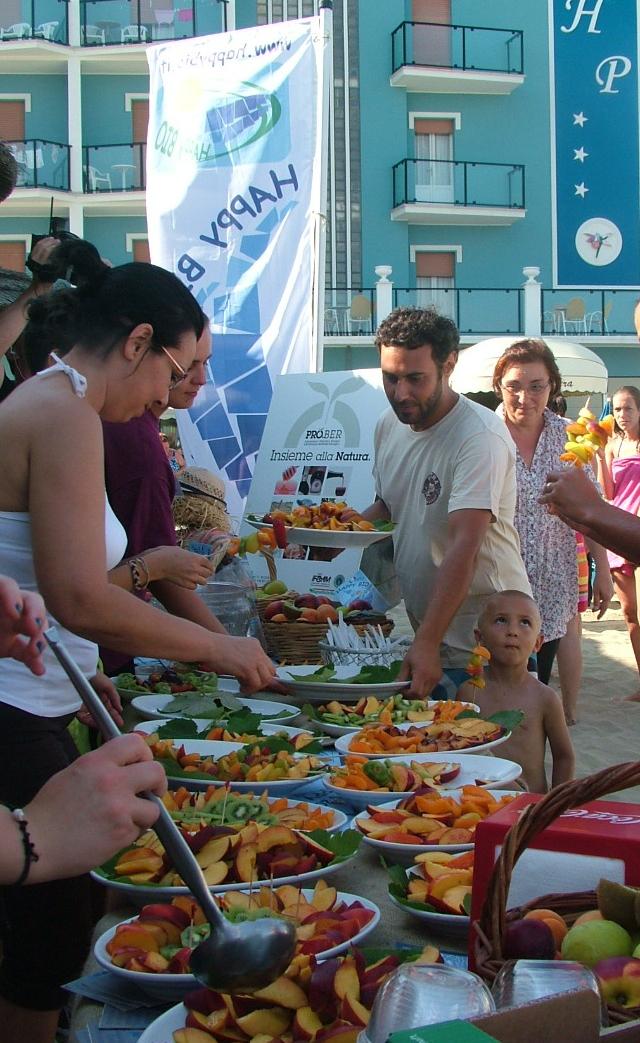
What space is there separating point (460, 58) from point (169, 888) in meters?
25.1

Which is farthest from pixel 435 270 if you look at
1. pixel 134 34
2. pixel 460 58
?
pixel 134 34

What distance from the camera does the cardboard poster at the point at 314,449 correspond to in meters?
5.02

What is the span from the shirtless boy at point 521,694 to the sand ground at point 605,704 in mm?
1217

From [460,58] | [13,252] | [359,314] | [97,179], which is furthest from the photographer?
[460,58]

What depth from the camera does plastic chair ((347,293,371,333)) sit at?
22.1 meters

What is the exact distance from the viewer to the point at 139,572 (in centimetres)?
262

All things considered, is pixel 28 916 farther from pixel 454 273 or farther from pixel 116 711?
pixel 454 273

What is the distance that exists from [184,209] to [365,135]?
1788 centimetres

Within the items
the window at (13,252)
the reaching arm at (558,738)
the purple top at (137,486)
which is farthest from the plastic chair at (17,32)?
the reaching arm at (558,738)

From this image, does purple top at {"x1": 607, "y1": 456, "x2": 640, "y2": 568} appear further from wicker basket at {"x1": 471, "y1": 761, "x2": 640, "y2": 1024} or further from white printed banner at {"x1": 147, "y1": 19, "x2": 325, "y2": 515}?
wicker basket at {"x1": 471, "y1": 761, "x2": 640, "y2": 1024}

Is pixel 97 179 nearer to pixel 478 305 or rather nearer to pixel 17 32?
pixel 17 32

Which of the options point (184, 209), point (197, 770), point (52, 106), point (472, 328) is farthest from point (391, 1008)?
point (52, 106)

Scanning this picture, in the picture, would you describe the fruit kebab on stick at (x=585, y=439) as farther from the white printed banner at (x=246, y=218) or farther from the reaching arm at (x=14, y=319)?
the white printed banner at (x=246, y=218)

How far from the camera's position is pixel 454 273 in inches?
962
